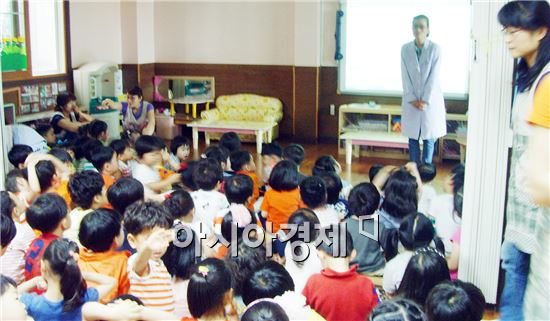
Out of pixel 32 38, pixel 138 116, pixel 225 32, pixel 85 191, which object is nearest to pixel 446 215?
pixel 85 191

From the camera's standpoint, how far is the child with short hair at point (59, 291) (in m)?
2.04

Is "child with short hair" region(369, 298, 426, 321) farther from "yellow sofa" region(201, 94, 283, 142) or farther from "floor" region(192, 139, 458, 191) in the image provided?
"yellow sofa" region(201, 94, 283, 142)

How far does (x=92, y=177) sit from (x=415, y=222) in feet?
5.16

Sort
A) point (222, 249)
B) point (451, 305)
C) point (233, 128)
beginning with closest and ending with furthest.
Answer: point (451, 305)
point (222, 249)
point (233, 128)

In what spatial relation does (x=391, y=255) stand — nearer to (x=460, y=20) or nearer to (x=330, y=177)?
(x=330, y=177)

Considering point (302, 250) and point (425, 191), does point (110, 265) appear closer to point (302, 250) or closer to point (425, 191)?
point (302, 250)

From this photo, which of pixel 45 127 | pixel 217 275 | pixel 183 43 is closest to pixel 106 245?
pixel 217 275

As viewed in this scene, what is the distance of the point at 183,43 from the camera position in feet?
27.9

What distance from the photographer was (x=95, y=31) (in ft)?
25.5

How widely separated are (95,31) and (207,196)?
505 cm

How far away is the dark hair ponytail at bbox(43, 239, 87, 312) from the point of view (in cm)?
204

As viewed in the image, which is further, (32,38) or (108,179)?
(32,38)

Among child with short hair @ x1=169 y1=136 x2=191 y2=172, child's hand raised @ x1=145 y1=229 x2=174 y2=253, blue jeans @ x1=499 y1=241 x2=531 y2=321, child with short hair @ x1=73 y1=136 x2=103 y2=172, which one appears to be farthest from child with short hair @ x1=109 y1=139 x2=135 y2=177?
blue jeans @ x1=499 y1=241 x2=531 y2=321

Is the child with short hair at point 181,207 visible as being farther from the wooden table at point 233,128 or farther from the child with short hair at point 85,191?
→ the wooden table at point 233,128
